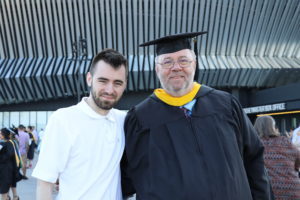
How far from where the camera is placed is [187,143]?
2.54m

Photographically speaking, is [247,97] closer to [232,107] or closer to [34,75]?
[34,75]

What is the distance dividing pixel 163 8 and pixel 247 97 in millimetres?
9065

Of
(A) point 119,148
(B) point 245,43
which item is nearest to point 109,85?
(A) point 119,148

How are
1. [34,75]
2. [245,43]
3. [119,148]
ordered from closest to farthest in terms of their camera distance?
1. [119,148]
2. [34,75]
3. [245,43]

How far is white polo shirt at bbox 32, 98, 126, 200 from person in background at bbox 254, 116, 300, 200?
2466 millimetres

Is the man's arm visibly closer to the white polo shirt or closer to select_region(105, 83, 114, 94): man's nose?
the white polo shirt

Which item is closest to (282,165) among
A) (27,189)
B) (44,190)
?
(44,190)

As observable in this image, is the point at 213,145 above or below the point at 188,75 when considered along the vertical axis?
below

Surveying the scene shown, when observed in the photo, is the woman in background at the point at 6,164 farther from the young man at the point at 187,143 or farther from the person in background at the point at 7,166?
the young man at the point at 187,143

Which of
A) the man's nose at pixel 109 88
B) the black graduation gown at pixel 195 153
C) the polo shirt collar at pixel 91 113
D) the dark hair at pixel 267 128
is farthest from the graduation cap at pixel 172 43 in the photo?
the dark hair at pixel 267 128

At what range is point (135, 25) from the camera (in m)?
26.2

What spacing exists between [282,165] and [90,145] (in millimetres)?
2778

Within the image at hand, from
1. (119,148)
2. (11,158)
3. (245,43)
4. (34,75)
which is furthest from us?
(245,43)

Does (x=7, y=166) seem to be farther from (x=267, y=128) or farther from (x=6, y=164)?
(x=267, y=128)
